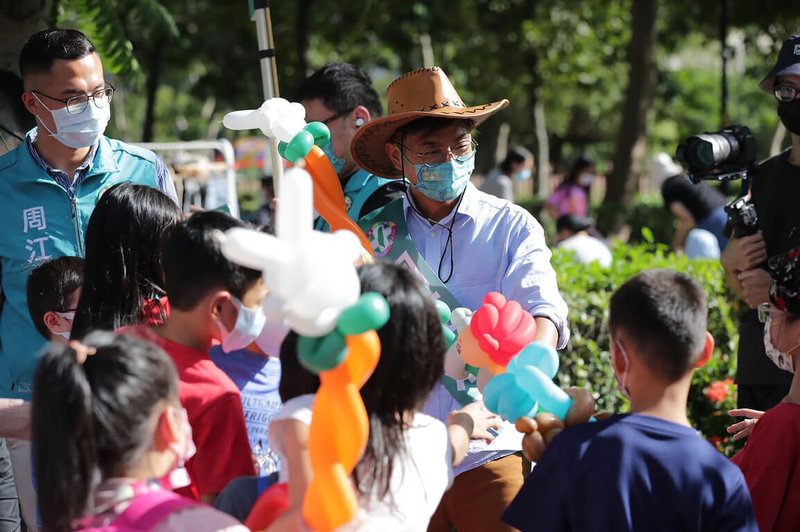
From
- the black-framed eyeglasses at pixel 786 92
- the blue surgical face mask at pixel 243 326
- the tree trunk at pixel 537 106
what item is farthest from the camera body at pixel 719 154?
the tree trunk at pixel 537 106

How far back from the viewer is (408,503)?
7.02 ft

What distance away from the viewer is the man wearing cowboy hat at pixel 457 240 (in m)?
2.92

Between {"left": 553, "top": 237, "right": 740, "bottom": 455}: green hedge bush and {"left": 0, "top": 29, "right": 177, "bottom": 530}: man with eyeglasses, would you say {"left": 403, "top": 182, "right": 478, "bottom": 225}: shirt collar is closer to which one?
{"left": 0, "top": 29, "right": 177, "bottom": 530}: man with eyeglasses

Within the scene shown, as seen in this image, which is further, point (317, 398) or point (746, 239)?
point (746, 239)

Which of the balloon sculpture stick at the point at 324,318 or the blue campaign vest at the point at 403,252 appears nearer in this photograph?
the balloon sculpture stick at the point at 324,318

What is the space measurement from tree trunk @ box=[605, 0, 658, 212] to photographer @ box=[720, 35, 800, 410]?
34.6 feet

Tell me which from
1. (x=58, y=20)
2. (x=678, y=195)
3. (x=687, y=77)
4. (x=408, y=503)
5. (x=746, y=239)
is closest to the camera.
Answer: (x=408, y=503)

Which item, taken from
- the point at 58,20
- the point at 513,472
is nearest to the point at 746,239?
the point at 513,472

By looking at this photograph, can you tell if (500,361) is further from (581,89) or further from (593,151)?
(593,151)

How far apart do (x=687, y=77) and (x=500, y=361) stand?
85.9ft

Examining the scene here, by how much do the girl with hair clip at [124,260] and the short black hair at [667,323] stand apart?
1408 millimetres

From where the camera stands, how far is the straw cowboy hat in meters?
3.16

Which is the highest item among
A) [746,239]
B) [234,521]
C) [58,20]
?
[58,20]

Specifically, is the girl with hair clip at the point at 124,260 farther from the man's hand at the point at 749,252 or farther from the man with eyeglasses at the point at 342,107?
the man's hand at the point at 749,252
